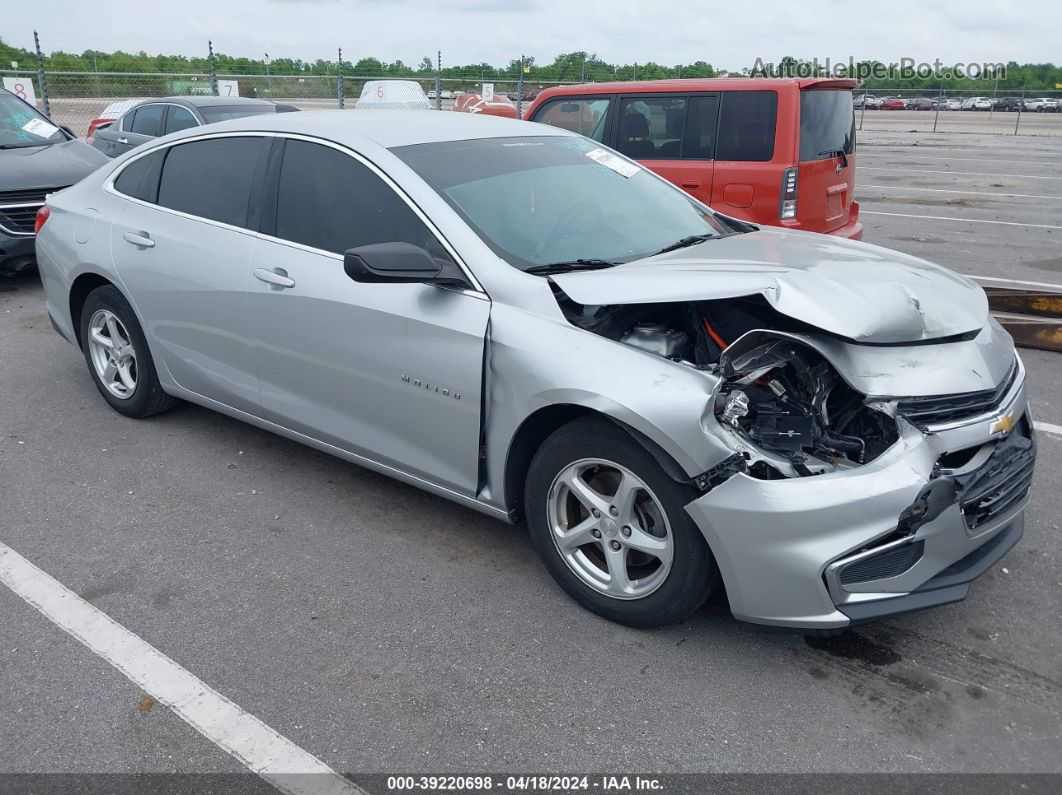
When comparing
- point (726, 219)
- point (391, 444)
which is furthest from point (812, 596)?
point (726, 219)

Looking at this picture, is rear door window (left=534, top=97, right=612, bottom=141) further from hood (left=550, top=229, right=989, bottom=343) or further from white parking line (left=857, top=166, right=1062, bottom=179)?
white parking line (left=857, top=166, right=1062, bottom=179)

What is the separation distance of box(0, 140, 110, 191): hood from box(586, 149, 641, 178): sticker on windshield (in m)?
5.65

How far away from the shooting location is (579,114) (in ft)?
25.8

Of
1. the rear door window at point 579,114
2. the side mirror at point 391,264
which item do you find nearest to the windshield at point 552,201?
the side mirror at point 391,264

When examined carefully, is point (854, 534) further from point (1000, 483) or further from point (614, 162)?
point (614, 162)

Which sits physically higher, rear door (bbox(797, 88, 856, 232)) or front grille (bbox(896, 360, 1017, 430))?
rear door (bbox(797, 88, 856, 232))

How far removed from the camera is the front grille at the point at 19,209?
749cm

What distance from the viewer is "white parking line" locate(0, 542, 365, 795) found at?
2.51 metres

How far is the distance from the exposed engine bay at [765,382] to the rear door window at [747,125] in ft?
12.7

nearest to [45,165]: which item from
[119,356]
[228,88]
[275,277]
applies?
[119,356]

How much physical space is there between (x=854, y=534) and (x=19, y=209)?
745cm

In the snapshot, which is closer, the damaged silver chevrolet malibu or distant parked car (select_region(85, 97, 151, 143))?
the damaged silver chevrolet malibu

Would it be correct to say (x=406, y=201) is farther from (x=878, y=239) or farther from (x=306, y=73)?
(x=306, y=73)

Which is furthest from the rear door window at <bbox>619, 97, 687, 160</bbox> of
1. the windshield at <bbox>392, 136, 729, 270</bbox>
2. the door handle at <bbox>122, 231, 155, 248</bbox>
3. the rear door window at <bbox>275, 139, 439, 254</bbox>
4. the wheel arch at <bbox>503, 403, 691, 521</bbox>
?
the wheel arch at <bbox>503, 403, 691, 521</bbox>
